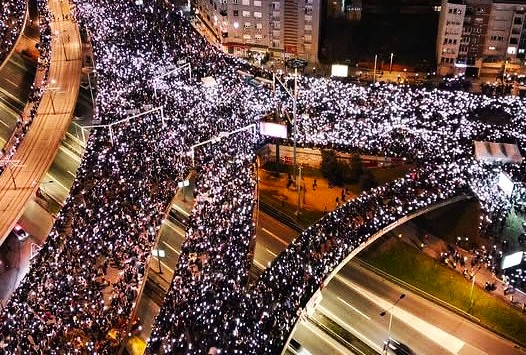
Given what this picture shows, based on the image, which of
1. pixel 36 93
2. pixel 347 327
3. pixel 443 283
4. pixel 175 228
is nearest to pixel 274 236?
pixel 175 228

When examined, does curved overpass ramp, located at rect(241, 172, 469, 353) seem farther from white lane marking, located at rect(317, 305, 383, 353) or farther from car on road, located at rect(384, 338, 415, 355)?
car on road, located at rect(384, 338, 415, 355)

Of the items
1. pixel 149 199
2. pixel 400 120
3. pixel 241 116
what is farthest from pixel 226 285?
pixel 400 120

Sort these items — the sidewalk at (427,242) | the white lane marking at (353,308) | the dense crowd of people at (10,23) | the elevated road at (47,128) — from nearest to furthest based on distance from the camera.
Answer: the white lane marking at (353,308)
the sidewalk at (427,242)
the elevated road at (47,128)
the dense crowd of people at (10,23)

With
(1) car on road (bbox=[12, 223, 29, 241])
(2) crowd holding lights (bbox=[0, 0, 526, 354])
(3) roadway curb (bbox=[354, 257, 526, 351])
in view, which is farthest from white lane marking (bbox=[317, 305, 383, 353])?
(1) car on road (bbox=[12, 223, 29, 241])

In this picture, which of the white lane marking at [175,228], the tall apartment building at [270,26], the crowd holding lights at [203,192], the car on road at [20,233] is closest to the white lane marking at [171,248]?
the white lane marking at [175,228]

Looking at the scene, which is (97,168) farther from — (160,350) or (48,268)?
(160,350)

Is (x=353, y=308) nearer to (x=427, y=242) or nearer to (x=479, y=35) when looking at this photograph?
(x=427, y=242)

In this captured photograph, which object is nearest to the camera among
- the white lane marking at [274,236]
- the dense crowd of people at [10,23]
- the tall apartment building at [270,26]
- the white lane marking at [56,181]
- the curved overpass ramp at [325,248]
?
the curved overpass ramp at [325,248]

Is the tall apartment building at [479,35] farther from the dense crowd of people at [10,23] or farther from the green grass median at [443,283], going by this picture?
the dense crowd of people at [10,23]
